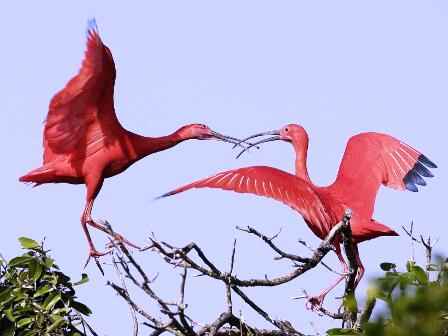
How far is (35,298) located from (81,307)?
261 millimetres

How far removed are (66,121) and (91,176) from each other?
0.48m

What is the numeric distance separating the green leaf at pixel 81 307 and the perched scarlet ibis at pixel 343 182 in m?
0.77

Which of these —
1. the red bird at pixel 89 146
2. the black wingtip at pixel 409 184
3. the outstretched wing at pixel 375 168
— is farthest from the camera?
the red bird at pixel 89 146

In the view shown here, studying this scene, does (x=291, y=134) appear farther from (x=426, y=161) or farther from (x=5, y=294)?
(x=5, y=294)

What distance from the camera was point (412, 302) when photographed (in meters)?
1.49

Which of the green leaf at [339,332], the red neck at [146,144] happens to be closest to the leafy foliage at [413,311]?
the green leaf at [339,332]

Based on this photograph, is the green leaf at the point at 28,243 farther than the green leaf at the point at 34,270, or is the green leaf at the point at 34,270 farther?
the green leaf at the point at 28,243

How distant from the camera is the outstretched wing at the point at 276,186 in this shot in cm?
506

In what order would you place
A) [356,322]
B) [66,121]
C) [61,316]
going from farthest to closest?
1. [66,121]
2. [61,316]
3. [356,322]

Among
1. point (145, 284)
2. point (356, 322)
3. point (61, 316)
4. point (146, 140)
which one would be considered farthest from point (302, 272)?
point (146, 140)

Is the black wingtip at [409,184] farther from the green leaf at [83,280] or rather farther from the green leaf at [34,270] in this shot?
the green leaf at [34,270]

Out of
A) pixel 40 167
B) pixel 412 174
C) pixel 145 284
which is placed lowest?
pixel 145 284

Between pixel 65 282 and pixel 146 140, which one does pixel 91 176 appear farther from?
pixel 65 282

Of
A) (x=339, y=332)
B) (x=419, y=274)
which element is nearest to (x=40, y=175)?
(x=339, y=332)
